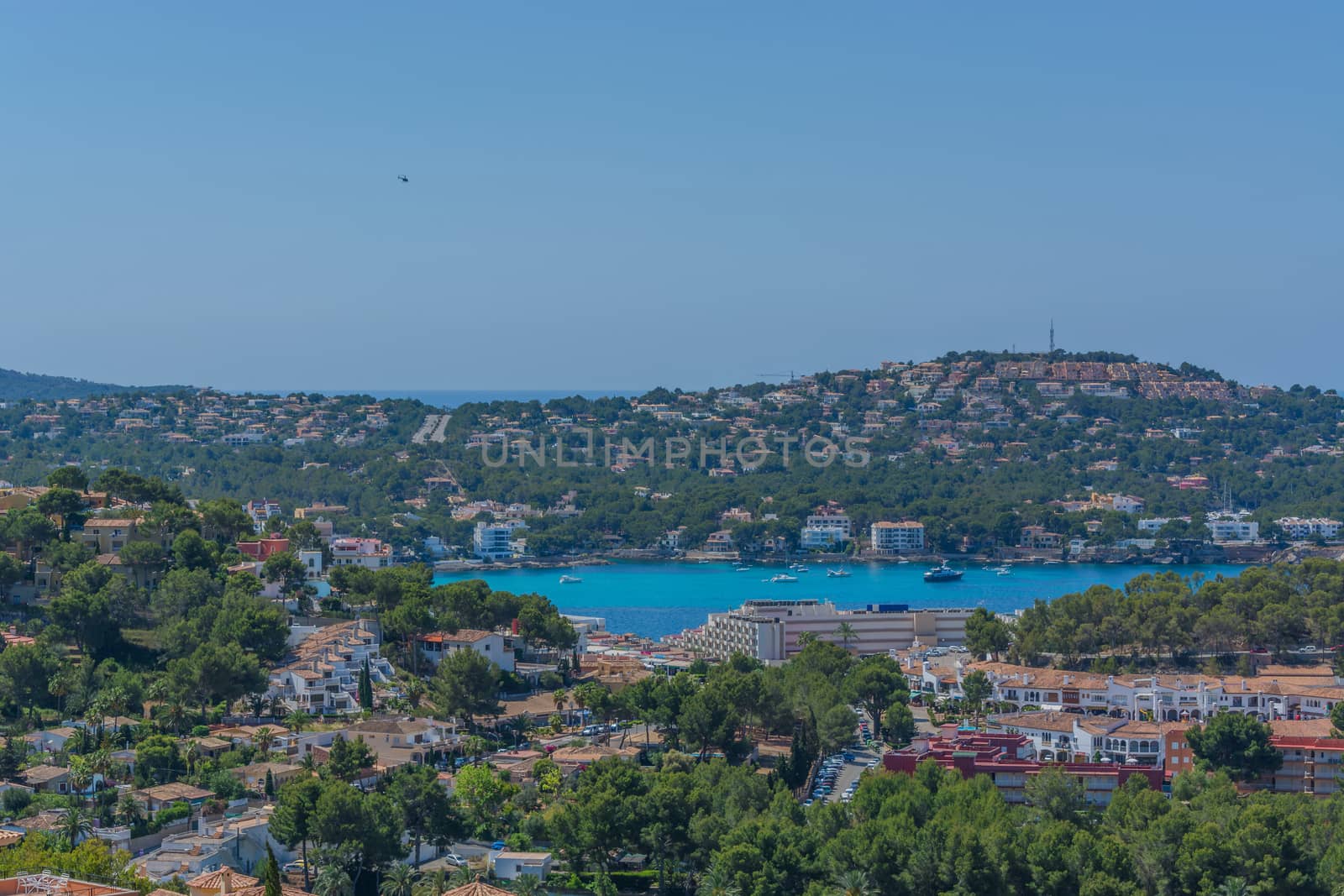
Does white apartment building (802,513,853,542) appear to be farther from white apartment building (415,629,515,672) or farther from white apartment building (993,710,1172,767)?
white apartment building (993,710,1172,767)

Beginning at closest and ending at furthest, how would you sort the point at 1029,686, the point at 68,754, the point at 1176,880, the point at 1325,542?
the point at 1176,880 → the point at 68,754 → the point at 1029,686 → the point at 1325,542

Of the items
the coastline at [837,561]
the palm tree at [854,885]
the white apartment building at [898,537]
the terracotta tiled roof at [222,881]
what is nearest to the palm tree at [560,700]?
the palm tree at [854,885]

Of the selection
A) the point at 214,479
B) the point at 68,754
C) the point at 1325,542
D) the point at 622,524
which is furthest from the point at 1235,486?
the point at 68,754

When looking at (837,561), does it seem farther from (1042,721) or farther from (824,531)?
(1042,721)

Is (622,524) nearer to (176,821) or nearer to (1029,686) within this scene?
(1029,686)

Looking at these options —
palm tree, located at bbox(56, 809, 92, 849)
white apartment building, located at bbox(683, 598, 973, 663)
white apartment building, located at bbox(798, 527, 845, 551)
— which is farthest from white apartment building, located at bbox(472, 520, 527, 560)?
palm tree, located at bbox(56, 809, 92, 849)
